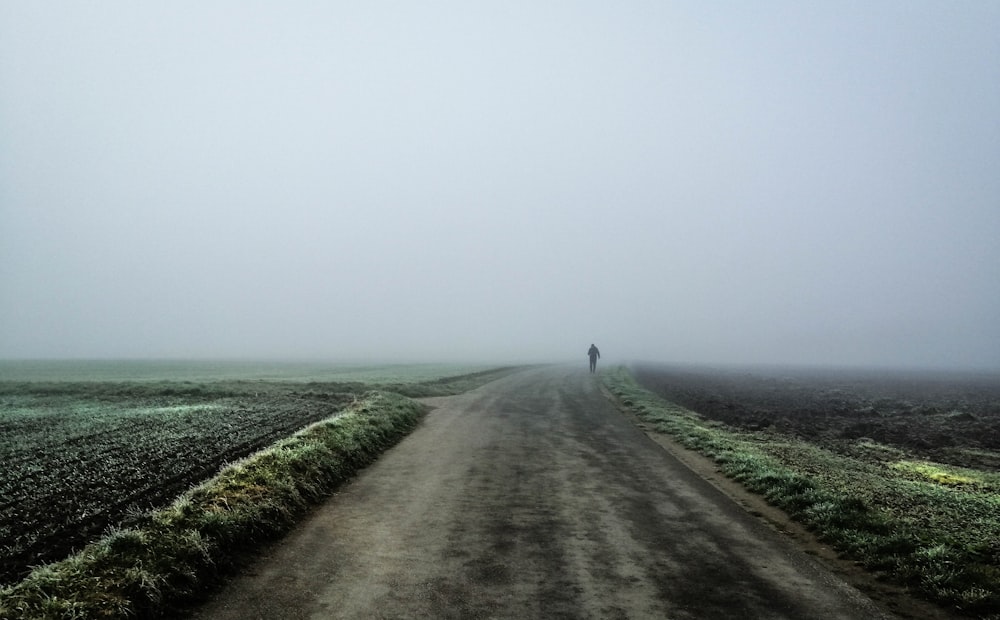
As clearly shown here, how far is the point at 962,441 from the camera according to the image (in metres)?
24.6

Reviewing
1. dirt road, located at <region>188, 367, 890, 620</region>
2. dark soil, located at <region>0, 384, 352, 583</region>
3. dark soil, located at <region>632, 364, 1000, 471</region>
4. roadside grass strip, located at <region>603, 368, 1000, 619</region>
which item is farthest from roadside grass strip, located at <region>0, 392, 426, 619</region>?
dark soil, located at <region>632, 364, 1000, 471</region>

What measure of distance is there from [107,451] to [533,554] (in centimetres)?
1402

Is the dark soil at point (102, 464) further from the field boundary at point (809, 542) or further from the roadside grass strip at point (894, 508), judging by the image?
the roadside grass strip at point (894, 508)

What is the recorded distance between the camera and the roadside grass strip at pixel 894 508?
8.08 metres

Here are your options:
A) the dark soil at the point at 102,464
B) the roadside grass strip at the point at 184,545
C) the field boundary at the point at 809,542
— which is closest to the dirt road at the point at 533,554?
the field boundary at the point at 809,542

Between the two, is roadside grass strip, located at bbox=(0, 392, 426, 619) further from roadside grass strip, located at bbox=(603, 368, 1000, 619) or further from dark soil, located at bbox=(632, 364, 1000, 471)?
dark soil, located at bbox=(632, 364, 1000, 471)

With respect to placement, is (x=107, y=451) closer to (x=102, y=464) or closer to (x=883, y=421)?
(x=102, y=464)

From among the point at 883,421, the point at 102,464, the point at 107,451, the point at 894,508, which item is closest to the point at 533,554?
the point at 894,508

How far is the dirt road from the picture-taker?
275 inches

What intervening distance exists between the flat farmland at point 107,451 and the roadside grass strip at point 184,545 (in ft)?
3.91

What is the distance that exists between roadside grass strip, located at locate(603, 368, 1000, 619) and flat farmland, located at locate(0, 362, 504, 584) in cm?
1263

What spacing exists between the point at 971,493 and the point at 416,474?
1444cm

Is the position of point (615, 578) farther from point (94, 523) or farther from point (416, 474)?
point (94, 523)

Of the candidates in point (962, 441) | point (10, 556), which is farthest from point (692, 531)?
point (962, 441)
